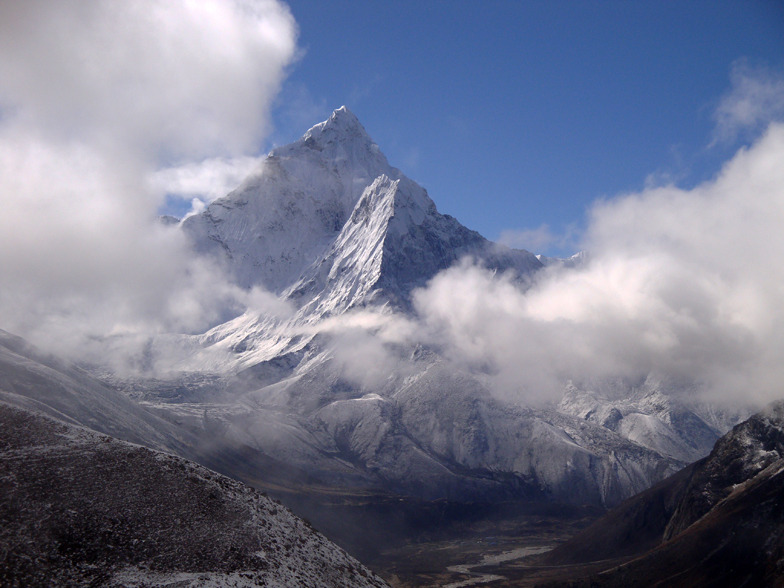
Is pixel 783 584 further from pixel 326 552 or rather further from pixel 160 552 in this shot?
pixel 160 552

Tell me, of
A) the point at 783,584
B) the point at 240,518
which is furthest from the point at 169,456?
the point at 783,584

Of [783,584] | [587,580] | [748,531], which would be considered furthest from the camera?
[587,580]

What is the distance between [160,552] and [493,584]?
14490cm

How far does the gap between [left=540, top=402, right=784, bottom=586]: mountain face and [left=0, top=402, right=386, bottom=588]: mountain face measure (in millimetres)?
79285

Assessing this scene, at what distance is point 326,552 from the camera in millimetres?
75750

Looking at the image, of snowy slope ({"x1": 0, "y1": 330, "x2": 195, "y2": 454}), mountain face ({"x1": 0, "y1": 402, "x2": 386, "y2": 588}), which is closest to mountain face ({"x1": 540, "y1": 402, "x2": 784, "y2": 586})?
mountain face ({"x1": 0, "y1": 402, "x2": 386, "y2": 588})

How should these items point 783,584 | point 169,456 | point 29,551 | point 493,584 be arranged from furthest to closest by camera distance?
point 493,584
point 783,584
point 169,456
point 29,551

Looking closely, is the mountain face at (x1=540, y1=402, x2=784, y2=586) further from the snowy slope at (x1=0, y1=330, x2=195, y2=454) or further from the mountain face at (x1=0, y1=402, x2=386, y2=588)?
the snowy slope at (x1=0, y1=330, x2=195, y2=454)

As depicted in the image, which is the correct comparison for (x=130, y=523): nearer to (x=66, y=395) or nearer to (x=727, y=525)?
(x=727, y=525)

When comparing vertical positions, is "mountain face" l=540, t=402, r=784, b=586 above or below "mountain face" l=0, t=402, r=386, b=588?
below

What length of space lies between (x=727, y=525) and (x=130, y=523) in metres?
122

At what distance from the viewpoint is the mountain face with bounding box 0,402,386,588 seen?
55.3 metres

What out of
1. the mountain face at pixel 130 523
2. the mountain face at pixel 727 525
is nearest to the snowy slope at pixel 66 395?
the mountain face at pixel 130 523

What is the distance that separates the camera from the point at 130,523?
201 ft
